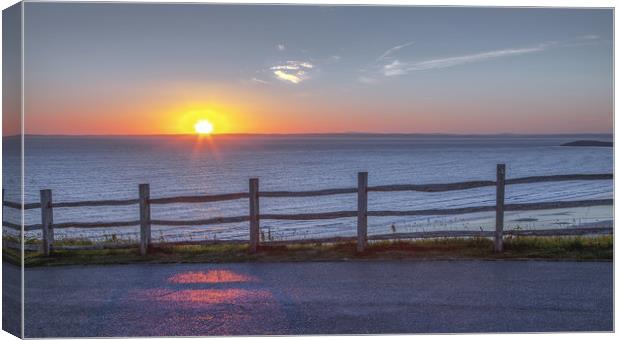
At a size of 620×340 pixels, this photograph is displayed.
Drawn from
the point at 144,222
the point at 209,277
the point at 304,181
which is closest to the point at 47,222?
the point at 144,222

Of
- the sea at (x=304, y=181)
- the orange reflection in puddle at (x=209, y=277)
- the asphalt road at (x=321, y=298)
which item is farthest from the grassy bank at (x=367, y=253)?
the sea at (x=304, y=181)

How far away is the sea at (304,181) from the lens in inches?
1015

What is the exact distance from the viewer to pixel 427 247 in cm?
1059

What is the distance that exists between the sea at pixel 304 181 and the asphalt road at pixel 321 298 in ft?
20.2

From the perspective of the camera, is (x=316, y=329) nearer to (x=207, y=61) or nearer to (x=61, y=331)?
(x=61, y=331)

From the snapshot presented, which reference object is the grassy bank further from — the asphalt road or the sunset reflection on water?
the sunset reflection on water

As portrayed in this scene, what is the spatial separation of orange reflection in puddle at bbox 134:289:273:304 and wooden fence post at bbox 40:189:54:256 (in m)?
3.21

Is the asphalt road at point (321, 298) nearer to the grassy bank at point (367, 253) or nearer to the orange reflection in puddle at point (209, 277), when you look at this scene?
the orange reflection in puddle at point (209, 277)

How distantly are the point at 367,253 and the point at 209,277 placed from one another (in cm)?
242

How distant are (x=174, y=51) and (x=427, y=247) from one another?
22.4 metres

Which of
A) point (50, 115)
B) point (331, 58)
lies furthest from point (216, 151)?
point (331, 58)

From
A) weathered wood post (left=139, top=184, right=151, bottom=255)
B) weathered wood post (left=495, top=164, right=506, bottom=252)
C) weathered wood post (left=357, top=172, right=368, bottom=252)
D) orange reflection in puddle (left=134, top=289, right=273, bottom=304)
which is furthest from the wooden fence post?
weathered wood post (left=495, top=164, right=506, bottom=252)

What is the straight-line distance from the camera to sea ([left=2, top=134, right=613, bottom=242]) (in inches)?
1015

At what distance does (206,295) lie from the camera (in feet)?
26.0
